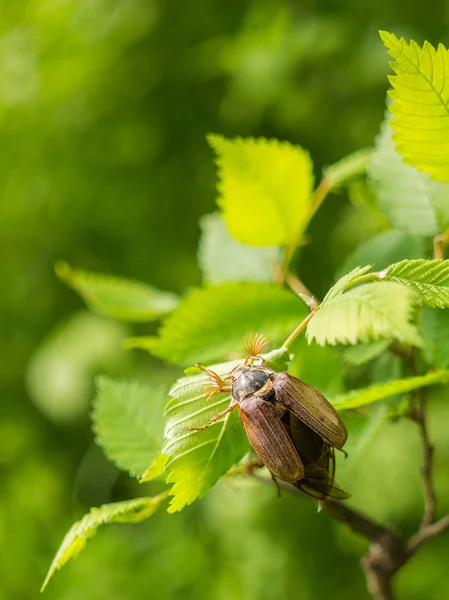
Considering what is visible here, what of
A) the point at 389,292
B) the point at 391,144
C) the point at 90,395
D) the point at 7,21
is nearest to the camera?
the point at 389,292

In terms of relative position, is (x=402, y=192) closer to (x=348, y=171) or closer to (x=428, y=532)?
(x=348, y=171)

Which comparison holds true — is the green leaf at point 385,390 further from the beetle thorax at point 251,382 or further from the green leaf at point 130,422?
the green leaf at point 130,422

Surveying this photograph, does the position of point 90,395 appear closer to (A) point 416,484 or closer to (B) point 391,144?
(A) point 416,484

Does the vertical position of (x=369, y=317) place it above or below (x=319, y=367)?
above

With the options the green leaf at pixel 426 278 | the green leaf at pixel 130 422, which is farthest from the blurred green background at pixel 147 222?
the green leaf at pixel 426 278

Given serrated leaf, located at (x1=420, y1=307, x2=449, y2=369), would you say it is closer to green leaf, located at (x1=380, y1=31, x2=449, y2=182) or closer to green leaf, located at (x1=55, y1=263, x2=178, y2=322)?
green leaf, located at (x1=380, y1=31, x2=449, y2=182)

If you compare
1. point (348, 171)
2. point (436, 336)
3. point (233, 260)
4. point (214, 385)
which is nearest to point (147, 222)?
point (233, 260)

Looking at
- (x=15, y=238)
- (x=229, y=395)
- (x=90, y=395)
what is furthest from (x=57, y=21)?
(x=229, y=395)
